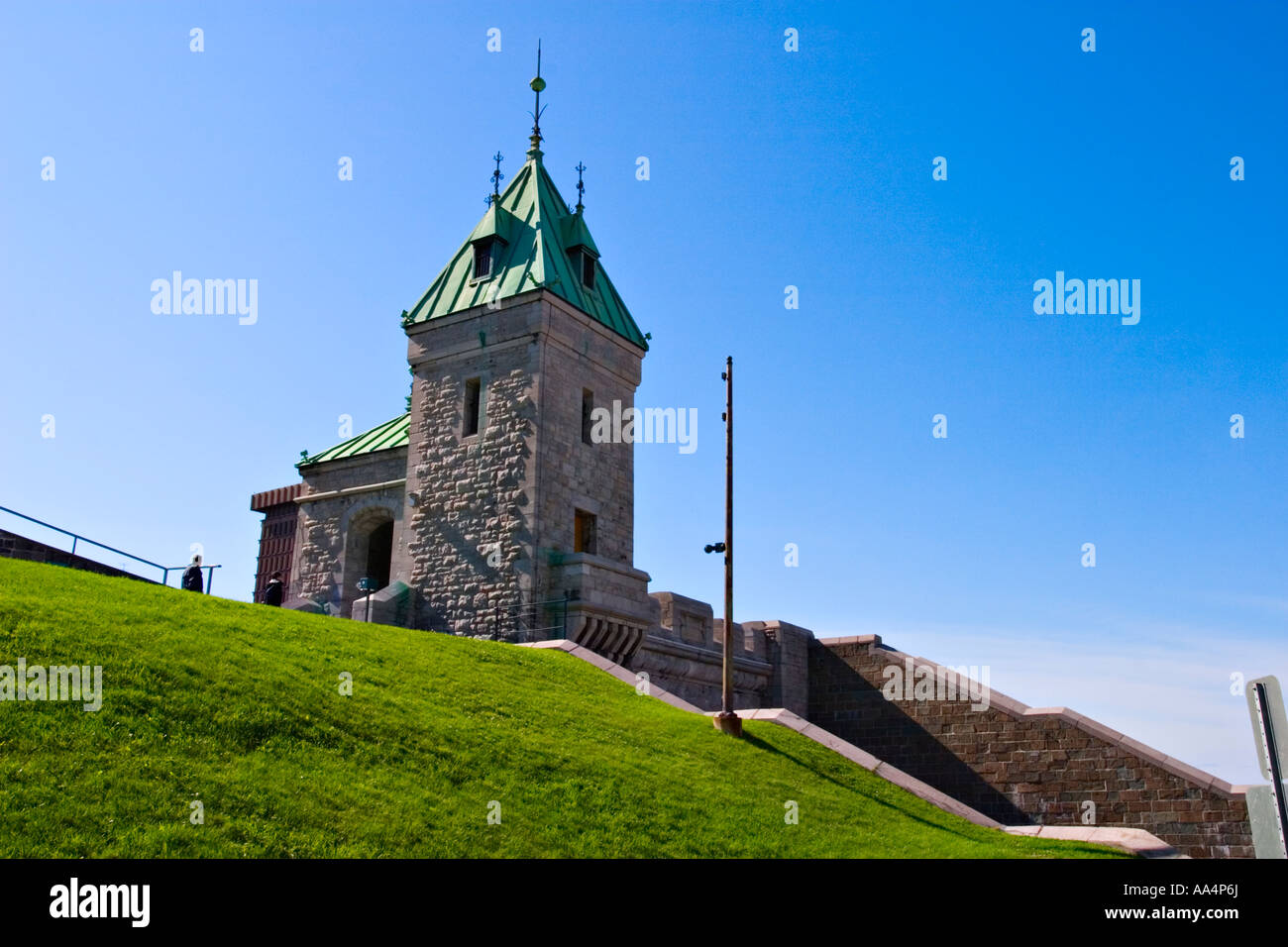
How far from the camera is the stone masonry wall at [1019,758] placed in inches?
912

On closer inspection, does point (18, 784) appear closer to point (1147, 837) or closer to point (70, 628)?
point (70, 628)

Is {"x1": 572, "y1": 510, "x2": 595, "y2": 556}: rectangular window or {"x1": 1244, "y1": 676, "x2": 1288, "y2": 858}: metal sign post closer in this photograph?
{"x1": 1244, "y1": 676, "x2": 1288, "y2": 858}: metal sign post

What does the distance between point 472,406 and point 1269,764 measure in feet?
66.6

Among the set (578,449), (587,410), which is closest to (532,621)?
(578,449)

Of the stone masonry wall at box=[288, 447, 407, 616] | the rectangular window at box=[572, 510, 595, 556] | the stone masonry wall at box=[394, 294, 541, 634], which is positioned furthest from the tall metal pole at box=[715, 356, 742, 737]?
the stone masonry wall at box=[288, 447, 407, 616]

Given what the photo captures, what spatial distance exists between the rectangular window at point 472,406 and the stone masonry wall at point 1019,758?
12.6 m

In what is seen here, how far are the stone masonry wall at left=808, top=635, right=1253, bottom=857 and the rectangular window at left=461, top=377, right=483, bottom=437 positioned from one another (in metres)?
12.6

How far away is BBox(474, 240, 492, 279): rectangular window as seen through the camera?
27.1 metres

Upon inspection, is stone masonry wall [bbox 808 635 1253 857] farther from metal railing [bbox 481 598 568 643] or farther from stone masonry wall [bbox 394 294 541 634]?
stone masonry wall [bbox 394 294 541 634]

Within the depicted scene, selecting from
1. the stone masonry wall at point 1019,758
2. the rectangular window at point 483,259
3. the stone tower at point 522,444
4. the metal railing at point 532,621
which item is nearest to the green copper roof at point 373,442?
the stone tower at point 522,444

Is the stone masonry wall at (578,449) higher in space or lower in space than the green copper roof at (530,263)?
lower

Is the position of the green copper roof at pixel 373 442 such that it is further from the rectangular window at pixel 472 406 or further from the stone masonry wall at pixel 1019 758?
the stone masonry wall at pixel 1019 758

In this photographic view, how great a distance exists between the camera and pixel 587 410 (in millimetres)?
26391
